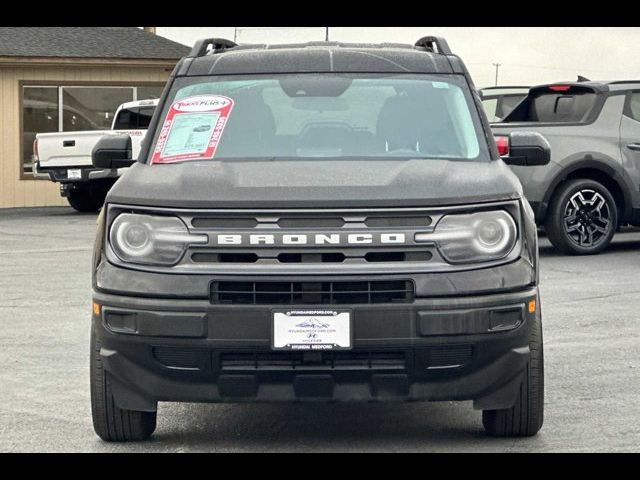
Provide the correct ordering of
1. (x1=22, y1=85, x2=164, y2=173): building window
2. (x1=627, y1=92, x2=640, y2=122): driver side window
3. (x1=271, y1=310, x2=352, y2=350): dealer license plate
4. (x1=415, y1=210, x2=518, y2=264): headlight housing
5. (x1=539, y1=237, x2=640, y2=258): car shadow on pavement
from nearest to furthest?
(x1=271, y1=310, x2=352, y2=350): dealer license plate, (x1=415, y1=210, x2=518, y2=264): headlight housing, (x1=627, y1=92, x2=640, y2=122): driver side window, (x1=539, y1=237, x2=640, y2=258): car shadow on pavement, (x1=22, y1=85, x2=164, y2=173): building window

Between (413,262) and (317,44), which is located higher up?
(317,44)

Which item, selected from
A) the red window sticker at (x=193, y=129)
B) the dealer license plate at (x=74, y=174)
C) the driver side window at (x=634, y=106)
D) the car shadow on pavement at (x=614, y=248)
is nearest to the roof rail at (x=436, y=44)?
the red window sticker at (x=193, y=129)

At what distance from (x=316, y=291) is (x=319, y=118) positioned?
4.94ft

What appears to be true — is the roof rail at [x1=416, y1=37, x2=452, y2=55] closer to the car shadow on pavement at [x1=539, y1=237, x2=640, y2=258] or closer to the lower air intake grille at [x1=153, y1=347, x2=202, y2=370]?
the lower air intake grille at [x1=153, y1=347, x2=202, y2=370]

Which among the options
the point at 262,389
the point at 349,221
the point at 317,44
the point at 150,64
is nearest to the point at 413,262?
the point at 349,221

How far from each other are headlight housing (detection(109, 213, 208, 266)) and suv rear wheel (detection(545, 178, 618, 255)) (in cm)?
950

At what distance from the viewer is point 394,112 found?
6.68m

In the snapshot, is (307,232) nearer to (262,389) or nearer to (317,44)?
(262,389)

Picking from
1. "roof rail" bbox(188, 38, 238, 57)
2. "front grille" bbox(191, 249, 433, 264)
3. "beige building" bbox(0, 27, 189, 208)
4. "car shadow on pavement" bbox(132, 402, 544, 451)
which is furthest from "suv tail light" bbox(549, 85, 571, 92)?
"beige building" bbox(0, 27, 189, 208)

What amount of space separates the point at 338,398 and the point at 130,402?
35.0 inches

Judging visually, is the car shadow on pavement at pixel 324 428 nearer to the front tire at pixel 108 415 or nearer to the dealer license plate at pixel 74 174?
the front tire at pixel 108 415

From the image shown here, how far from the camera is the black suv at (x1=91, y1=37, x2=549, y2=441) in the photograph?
5422 millimetres

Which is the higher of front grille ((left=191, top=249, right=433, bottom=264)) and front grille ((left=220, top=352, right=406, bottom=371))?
front grille ((left=191, top=249, right=433, bottom=264))

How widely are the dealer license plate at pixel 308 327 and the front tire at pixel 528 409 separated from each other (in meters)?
0.83
